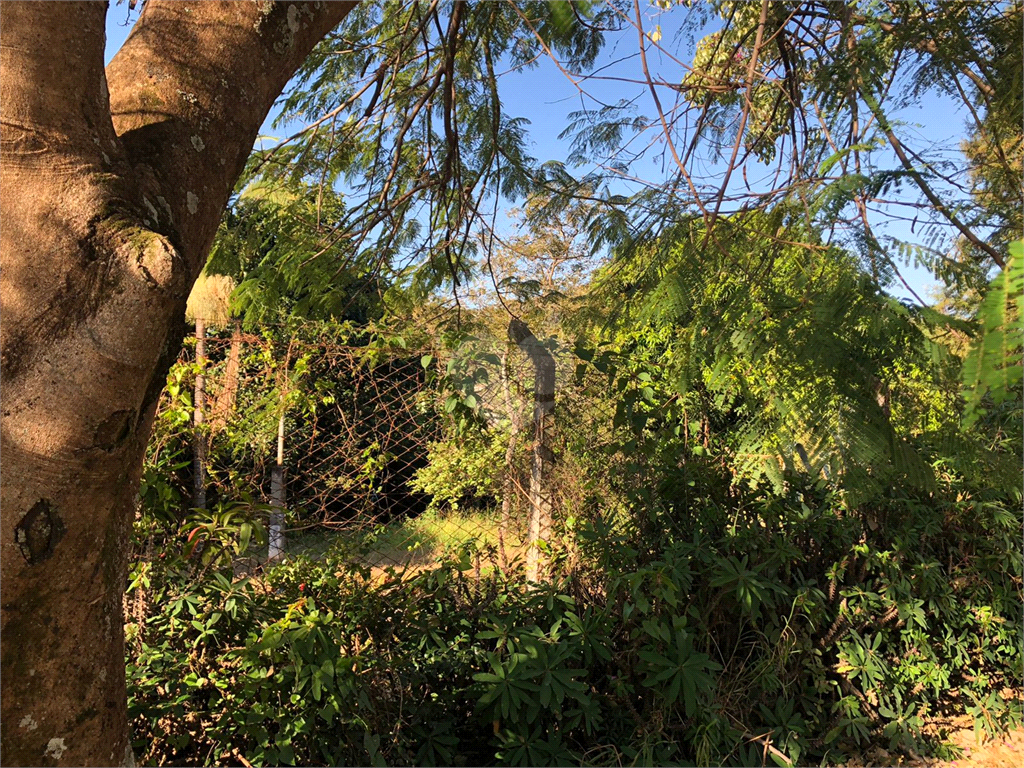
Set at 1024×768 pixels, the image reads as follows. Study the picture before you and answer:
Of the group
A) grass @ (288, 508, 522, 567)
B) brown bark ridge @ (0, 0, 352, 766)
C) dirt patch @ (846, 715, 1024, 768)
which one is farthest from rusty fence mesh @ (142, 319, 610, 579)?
dirt patch @ (846, 715, 1024, 768)

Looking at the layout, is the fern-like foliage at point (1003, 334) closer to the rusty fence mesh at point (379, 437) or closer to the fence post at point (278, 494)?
the rusty fence mesh at point (379, 437)

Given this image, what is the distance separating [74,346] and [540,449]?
2.24 m

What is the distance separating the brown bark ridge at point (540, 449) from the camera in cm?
312

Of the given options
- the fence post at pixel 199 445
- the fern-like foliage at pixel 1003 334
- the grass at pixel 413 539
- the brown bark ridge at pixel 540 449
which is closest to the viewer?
the fern-like foliage at pixel 1003 334

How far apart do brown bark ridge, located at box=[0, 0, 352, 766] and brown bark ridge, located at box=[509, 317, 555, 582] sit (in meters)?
1.94

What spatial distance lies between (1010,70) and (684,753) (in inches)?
110

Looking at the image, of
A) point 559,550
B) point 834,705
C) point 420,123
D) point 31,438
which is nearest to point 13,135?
point 31,438

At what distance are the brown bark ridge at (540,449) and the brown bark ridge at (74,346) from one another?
1.94 m

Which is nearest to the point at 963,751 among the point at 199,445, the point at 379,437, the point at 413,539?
the point at 413,539

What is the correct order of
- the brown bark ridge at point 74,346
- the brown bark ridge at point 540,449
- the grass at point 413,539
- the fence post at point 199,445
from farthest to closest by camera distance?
1. the brown bark ridge at point 540,449
2. the grass at point 413,539
3. the fence post at point 199,445
4. the brown bark ridge at point 74,346

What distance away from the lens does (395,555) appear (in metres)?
3.09

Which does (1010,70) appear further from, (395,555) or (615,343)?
(395,555)

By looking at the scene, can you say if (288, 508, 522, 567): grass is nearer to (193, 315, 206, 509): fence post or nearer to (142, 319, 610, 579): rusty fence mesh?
(142, 319, 610, 579): rusty fence mesh

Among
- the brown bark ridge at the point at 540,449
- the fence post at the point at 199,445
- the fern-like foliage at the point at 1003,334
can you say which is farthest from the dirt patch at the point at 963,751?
the fence post at the point at 199,445
